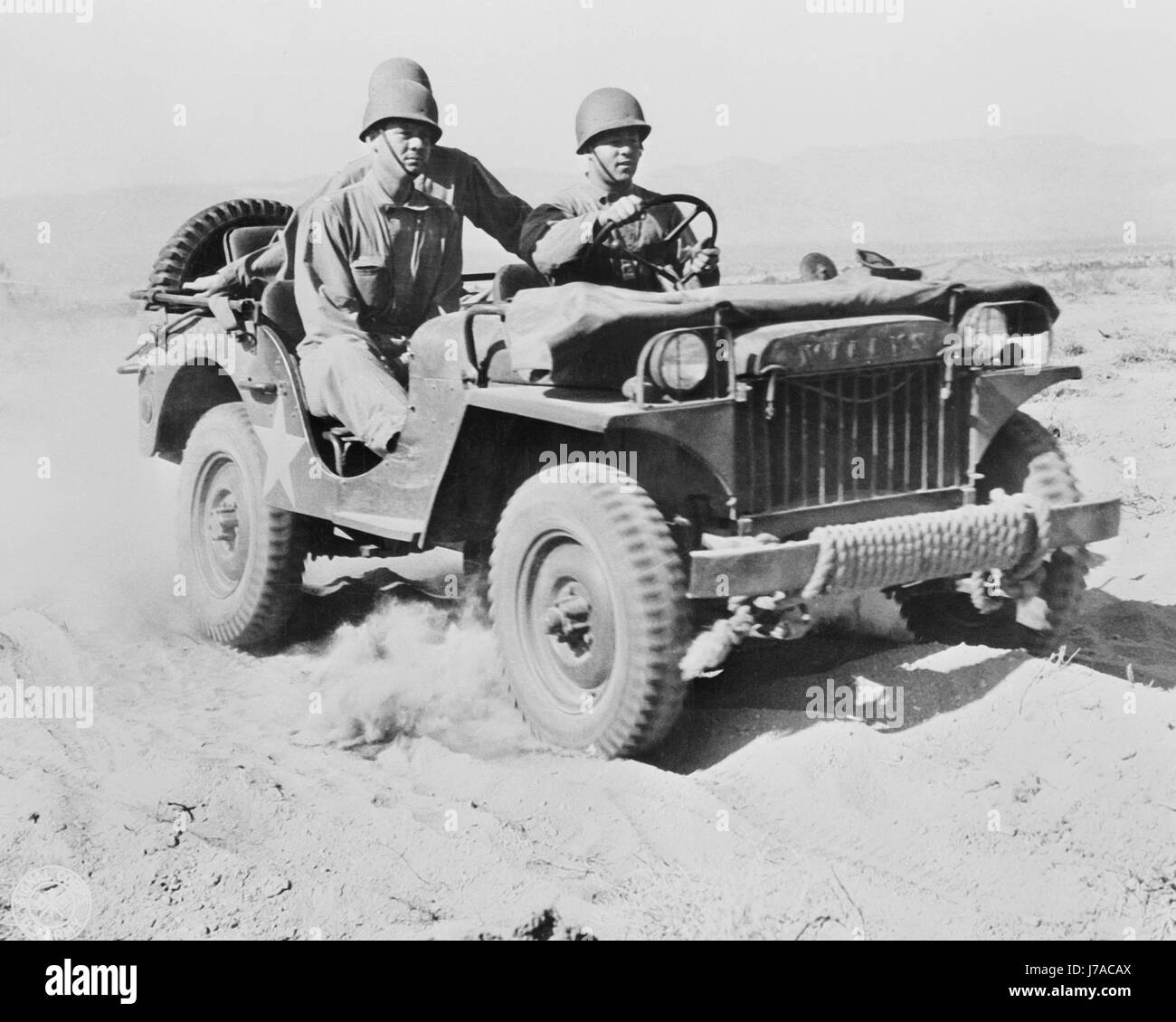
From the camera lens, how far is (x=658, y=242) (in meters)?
5.90

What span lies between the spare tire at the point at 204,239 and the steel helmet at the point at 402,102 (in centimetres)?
137

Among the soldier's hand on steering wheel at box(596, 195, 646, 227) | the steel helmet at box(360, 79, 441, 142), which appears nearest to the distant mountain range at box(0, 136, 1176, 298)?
the steel helmet at box(360, 79, 441, 142)

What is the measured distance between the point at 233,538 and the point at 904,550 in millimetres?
3305

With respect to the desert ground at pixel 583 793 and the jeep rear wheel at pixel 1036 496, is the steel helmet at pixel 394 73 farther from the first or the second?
the jeep rear wheel at pixel 1036 496

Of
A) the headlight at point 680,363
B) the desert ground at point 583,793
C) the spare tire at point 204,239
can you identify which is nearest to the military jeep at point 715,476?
the headlight at point 680,363

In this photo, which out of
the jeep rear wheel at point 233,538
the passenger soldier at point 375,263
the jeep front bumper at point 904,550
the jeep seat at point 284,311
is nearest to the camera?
the jeep front bumper at point 904,550

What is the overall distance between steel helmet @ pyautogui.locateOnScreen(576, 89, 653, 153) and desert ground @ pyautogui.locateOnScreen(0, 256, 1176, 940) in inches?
81.0

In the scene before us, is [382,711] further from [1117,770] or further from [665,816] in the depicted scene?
[1117,770]

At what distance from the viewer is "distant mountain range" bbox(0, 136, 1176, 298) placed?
94.3 feet

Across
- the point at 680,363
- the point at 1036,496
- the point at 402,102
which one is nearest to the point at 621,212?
the point at 680,363

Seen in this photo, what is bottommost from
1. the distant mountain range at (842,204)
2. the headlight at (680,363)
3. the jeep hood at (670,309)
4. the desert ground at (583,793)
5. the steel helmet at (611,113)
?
the desert ground at (583,793)

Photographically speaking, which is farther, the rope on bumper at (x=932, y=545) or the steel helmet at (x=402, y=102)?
the steel helmet at (x=402, y=102)

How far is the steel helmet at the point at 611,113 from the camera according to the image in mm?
5914

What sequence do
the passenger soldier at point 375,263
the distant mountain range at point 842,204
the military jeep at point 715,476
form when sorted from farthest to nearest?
1. the distant mountain range at point 842,204
2. the passenger soldier at point 375,263
3. the military jeep at point 715,476
